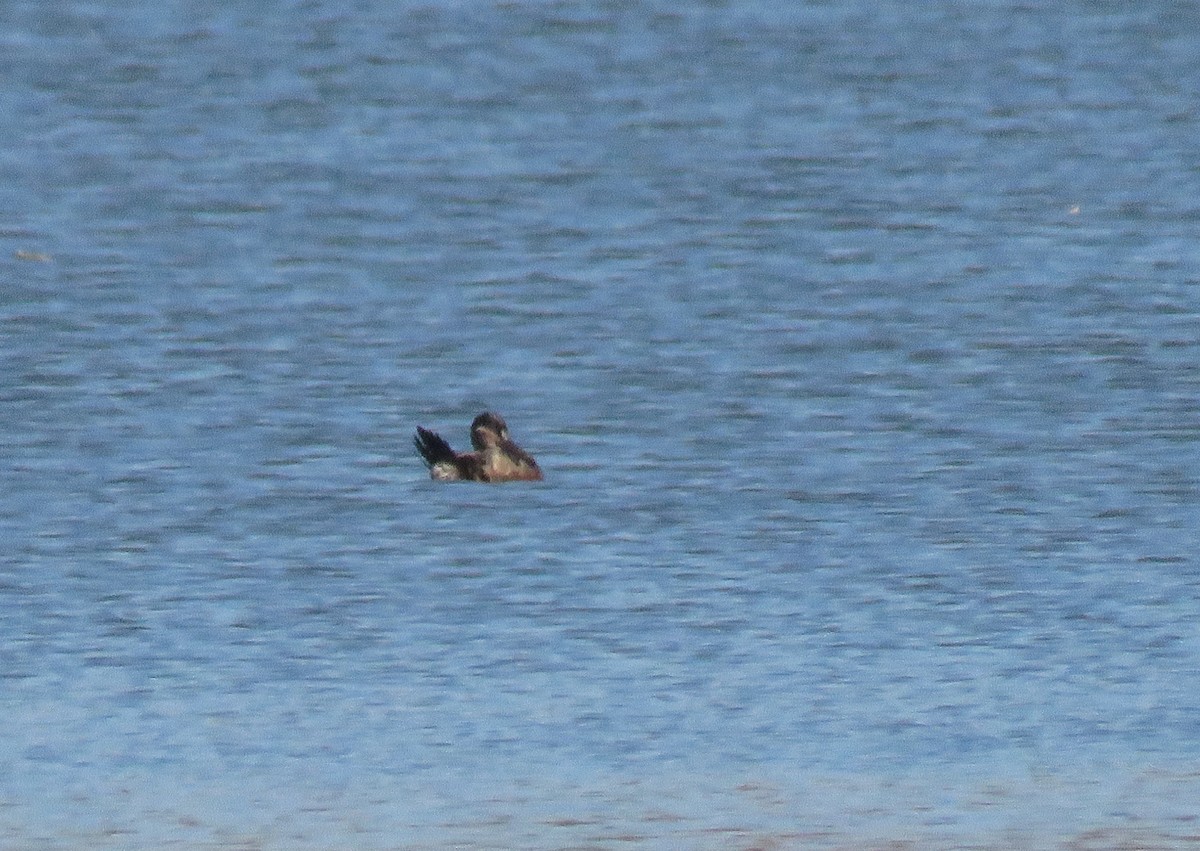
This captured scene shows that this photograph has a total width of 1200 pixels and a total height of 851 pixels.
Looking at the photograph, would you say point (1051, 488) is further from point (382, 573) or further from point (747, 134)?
point (747, 134)

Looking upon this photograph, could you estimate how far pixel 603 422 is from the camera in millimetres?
10719

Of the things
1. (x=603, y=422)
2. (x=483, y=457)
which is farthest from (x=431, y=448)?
(x=603, y=422)

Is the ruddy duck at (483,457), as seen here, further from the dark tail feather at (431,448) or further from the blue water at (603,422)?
the blue water at (603,422)

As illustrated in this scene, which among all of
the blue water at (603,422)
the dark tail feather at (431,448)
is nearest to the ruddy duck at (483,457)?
the dark tail feather at (431,448)

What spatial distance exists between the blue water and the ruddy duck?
104 mm

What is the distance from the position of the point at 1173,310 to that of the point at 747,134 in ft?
13.1

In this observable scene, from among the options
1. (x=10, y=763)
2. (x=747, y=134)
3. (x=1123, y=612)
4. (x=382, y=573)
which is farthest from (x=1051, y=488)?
(x=747, y=134)

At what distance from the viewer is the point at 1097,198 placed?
1427 centimetres

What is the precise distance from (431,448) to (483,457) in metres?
0.38

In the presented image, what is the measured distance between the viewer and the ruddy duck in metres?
9.70

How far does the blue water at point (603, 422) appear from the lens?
21.5ft

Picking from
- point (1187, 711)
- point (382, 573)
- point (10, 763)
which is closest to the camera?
point (10, 763)

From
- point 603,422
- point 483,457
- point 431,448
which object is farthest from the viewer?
point 603,422

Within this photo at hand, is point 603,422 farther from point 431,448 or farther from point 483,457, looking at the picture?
point 483,457
